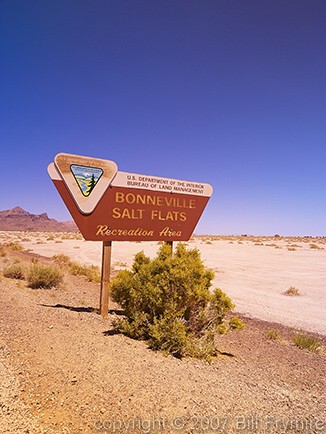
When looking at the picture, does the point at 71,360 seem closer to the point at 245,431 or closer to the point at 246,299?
the point at 245,431

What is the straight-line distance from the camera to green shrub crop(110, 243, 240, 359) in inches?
241

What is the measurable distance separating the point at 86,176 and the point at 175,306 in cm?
359

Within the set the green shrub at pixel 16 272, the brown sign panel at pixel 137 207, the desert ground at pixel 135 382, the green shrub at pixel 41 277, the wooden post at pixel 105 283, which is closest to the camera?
the desert ground at pixel 135 382

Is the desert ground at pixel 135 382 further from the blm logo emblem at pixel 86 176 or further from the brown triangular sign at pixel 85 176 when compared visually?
the blm logo emblem at pixel 86 176

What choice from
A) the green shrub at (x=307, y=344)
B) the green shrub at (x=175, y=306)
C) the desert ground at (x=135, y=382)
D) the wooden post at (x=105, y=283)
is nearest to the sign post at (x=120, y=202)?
the wooden post at (x=105, y=283)

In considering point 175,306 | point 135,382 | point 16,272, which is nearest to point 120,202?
point 175,306

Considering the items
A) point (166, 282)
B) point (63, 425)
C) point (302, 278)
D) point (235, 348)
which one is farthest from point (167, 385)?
point (302, 278)

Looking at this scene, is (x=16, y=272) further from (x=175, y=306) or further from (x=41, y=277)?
(x=175, y=306)

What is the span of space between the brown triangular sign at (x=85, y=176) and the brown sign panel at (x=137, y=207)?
0.02 m

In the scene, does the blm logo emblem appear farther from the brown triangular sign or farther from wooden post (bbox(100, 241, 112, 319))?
wooden post (bbox(100, 241, 112, 319))

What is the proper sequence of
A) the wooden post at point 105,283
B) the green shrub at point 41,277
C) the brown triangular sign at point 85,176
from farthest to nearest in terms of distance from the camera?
the green shrub at point 41,277, the wooden post at point 105,283, the brown triangular sign at point 85,176

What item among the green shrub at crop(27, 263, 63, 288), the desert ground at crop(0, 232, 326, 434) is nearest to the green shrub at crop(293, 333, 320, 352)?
the desert ground at crop(0, 232, 326, 434)

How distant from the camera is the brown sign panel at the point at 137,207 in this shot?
780cm

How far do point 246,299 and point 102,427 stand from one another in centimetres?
1172
